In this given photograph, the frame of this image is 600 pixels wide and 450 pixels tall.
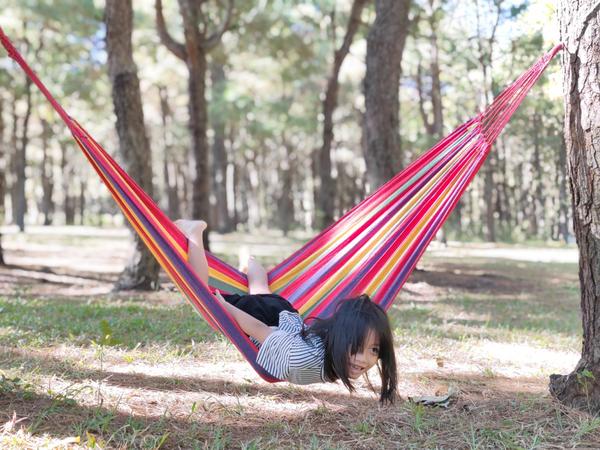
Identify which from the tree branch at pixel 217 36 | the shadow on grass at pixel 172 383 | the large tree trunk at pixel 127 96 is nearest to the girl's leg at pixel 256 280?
the shadow on grass at pixel 172 383

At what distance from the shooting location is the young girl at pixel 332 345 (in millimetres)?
1853

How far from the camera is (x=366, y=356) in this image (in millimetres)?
1856

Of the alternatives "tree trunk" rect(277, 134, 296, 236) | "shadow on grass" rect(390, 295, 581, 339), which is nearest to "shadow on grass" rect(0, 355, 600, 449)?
"shadow on grass" rect(390, 295, 581, 339)

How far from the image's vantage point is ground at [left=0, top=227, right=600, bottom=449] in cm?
181

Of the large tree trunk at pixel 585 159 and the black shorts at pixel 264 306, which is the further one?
the black shorts at pixel 264 306

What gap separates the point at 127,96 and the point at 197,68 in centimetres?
221

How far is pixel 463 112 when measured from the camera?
14242 mm

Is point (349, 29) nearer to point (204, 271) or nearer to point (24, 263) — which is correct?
point (24, 263)

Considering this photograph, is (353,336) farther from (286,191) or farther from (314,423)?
(286,191)

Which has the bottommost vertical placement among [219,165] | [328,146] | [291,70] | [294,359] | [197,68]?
[294,359]

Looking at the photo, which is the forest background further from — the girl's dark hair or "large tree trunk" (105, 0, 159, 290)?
the girl's dark hair

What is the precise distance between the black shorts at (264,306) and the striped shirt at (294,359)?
30cm

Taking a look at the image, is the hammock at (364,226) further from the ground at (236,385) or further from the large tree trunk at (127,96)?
the large tree trunk at (127,96)

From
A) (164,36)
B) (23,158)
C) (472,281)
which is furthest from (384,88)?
(23,158)
